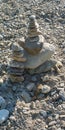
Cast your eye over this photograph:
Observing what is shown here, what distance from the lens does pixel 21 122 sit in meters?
4.47

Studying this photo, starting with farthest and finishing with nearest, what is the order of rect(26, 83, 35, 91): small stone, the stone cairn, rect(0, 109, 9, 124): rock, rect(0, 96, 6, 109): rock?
rect(26, 83, 35, 91): small stone, the stone cairn, rect(0, 96, 6, 109): rock, rect(0, 109, 9, 124): rock

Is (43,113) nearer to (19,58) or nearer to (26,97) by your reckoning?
(26,97)

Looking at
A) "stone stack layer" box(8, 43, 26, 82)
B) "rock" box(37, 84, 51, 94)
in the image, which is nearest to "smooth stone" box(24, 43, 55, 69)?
"stone stack layer" box(8, 43, 26, 82)

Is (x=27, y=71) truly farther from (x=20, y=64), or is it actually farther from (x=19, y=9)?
(x=19, y=9)

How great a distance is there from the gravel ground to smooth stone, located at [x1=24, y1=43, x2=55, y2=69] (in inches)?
6.9

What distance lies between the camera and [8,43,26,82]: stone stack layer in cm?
470

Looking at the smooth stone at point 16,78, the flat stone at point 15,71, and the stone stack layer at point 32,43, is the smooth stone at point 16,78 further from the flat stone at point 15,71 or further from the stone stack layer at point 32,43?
the stone stack layer at point 32,43

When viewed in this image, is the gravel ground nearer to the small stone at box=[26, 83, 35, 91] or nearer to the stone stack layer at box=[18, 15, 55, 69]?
the small stone at box=[26, 83, 35, 91]

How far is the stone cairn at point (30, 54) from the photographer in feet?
15.7

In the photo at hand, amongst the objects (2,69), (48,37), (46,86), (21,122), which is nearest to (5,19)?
(48,37)

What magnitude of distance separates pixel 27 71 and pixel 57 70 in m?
0.40

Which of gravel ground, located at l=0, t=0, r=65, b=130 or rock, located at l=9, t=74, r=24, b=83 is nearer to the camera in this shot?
gravel ground, located at l=0, t=0, r=65, b=130

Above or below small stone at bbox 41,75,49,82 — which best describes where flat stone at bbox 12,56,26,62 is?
above

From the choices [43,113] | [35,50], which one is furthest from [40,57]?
[43,113]
